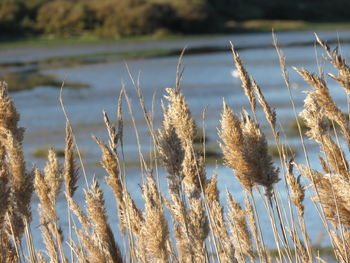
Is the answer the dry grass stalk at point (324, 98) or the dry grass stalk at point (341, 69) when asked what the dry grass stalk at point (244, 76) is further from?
the dry grass stalk at point (341, 69)

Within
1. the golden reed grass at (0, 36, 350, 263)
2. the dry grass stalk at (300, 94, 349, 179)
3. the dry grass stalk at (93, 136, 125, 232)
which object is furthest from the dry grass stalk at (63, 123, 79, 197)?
the dry grass stalk at (300, 94, 349, 179)

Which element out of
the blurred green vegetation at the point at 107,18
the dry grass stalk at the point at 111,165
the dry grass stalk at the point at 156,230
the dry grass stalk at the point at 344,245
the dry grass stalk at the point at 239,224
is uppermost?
the blurred green vegetation at the point at 107,18

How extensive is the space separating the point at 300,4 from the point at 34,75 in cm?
4587

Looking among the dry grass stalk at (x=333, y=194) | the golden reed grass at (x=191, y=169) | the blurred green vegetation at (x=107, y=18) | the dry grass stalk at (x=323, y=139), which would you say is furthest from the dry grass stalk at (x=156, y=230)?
the blurred green vegetation at (x=107, y=18)

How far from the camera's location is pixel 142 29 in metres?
56.3

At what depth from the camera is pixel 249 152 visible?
337 cm

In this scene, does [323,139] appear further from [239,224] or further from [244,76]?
Result: [239,224]

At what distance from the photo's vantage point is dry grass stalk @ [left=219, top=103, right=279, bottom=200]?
337 cm

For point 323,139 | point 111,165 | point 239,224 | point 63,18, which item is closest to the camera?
point 323,139

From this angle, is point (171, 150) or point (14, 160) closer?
point (171, 150)

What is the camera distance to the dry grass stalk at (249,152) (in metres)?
3.37

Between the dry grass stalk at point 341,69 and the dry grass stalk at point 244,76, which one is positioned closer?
the dry grass stalk at point 341,69

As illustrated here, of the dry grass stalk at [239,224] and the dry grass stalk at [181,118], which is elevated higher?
the dry grass stalk at [181,118]

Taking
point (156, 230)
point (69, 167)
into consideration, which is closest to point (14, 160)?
point (69, 167)
